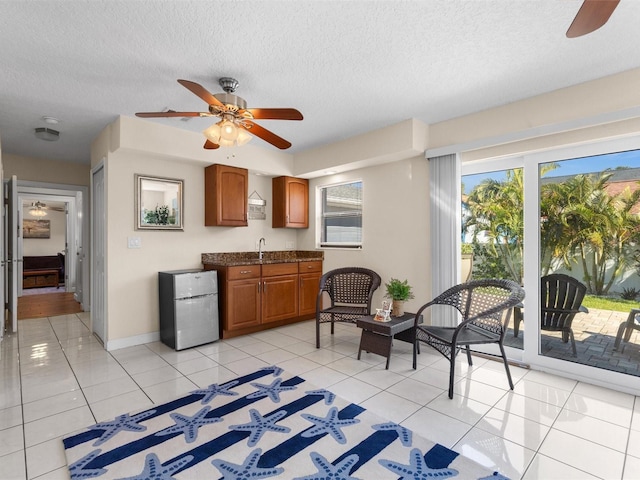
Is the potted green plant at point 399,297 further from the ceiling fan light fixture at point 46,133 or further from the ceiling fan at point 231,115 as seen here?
the ceiling fan light fixture at point 46,133

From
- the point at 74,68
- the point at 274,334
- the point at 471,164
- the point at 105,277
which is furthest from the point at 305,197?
the point at 74,68

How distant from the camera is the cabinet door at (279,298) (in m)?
4.43

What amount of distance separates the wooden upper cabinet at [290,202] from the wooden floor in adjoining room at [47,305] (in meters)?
3.91

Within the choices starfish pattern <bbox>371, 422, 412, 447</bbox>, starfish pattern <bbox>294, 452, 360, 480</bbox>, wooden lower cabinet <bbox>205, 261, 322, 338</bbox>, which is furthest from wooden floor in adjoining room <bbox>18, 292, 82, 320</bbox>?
starfish pattern <bbox>371, 422, 412, 447</bbox>

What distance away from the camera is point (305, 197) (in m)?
5.44

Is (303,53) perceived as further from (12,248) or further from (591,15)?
(12,248)

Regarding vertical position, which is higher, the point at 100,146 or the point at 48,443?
the point at 100,146

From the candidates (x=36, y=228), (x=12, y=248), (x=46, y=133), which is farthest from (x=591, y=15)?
(x=36, y=228)

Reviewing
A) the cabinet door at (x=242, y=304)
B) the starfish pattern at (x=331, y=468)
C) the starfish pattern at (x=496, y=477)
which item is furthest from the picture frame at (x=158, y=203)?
the starfish pattern at (x=496, y=477)

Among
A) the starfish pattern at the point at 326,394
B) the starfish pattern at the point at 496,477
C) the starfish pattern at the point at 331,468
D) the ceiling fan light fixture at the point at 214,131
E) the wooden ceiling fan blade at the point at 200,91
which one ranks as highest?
the wooden ceiling fan blade at the point at 200,91

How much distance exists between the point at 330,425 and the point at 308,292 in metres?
2.79

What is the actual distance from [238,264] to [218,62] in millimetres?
2348

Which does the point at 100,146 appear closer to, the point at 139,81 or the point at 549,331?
the point at 139,81

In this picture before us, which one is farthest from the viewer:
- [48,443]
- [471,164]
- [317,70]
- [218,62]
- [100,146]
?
[100,146]
